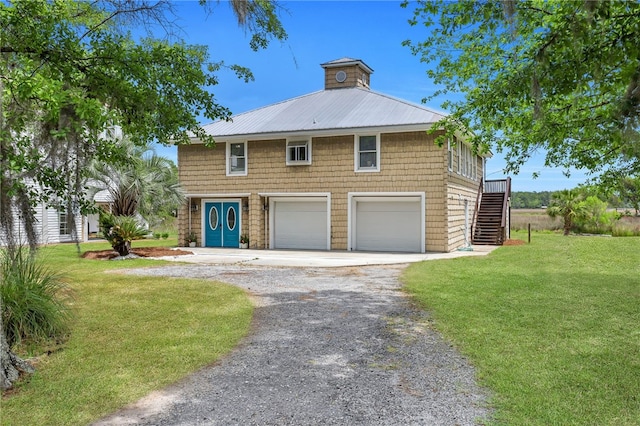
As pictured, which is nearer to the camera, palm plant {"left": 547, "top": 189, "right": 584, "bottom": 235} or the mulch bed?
the mulch bed

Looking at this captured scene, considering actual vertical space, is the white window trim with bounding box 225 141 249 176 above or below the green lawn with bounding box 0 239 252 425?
above

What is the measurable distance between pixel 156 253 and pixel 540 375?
1448 centimetres

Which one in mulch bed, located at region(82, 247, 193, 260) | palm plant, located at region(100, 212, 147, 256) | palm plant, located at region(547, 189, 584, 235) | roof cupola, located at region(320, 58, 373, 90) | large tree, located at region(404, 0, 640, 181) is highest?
roof cupola, located at region(320, 58, 373, 90)

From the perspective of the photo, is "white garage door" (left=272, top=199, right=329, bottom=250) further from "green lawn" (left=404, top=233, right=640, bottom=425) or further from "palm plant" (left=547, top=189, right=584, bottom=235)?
"palm plant" (left=547, top=189, right=584, bottom=235)

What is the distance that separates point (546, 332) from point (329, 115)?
47.1 feet

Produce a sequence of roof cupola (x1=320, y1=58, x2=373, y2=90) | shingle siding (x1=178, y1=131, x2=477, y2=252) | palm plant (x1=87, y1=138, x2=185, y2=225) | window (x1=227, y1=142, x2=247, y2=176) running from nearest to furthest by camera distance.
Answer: shingle siding (x1=178, y1=131, x2=477, y2=252) < palm plant (x1=87, y1=138, x2=185, y2=225) < window (x1=227, y1=142, x2=247, y2=176) < roof cupola (x1=320, y1=58, x2=373, y2=90)

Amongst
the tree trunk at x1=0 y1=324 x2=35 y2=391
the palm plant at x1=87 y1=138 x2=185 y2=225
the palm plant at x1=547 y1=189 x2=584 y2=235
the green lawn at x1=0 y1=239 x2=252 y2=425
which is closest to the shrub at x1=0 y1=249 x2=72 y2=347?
the green lawn at x1=0 y1=239 x2=252 y2=425

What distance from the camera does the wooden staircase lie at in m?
21.4

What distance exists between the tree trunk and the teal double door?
14929mm

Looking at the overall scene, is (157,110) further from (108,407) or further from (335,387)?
(335,387)

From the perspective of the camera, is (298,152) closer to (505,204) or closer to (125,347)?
(505,204)

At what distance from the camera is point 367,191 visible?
17438 millimetres

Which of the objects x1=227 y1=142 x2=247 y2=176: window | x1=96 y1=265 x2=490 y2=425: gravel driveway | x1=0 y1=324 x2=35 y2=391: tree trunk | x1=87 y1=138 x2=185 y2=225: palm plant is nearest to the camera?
x1=96 y1=265 x2=490 y2=425: gravel driveway

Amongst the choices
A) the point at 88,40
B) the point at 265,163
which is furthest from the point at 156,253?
the point at 88,40
